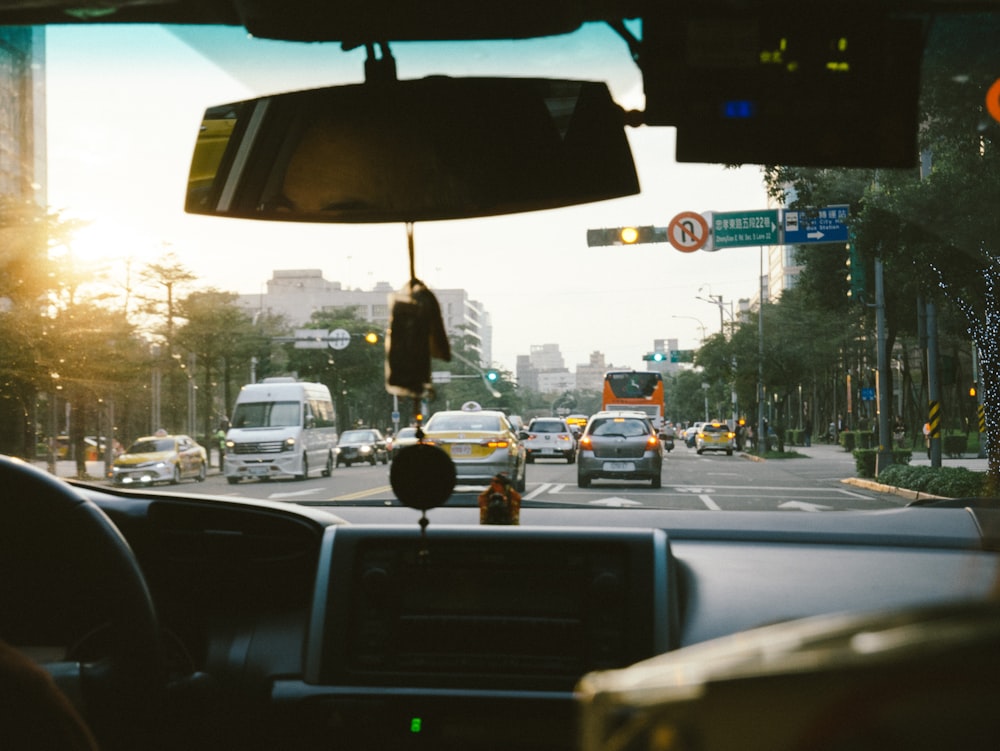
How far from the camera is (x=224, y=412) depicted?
19.1 ft

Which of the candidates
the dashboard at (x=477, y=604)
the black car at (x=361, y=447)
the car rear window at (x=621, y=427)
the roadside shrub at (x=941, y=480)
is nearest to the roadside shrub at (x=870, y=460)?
the roadside shrub at (x=941, y=480)

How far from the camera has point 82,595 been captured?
2.53 metres

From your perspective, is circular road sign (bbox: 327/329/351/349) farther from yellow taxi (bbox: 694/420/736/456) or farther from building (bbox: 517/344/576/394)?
yellow taxi (bbox: 694/420/736/456)

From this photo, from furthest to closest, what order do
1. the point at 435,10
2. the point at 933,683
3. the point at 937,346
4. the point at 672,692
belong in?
the point at 937,346
the point at 435,10
the point at 672,692
the point at 933,683

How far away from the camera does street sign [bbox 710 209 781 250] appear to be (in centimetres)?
317

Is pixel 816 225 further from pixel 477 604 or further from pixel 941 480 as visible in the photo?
pixel 941 480

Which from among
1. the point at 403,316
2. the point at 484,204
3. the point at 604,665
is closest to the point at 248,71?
the point at 484,204

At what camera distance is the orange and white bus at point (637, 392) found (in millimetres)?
36344

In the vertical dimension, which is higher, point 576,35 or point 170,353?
point 576,35

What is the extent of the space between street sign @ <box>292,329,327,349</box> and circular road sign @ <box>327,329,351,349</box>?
0.11 meters

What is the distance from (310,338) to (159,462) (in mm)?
933

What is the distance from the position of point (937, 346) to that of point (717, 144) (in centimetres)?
539

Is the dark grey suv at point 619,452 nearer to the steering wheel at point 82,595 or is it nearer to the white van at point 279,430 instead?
the white van at point 279,430

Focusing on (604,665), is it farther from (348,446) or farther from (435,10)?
(348,446)
